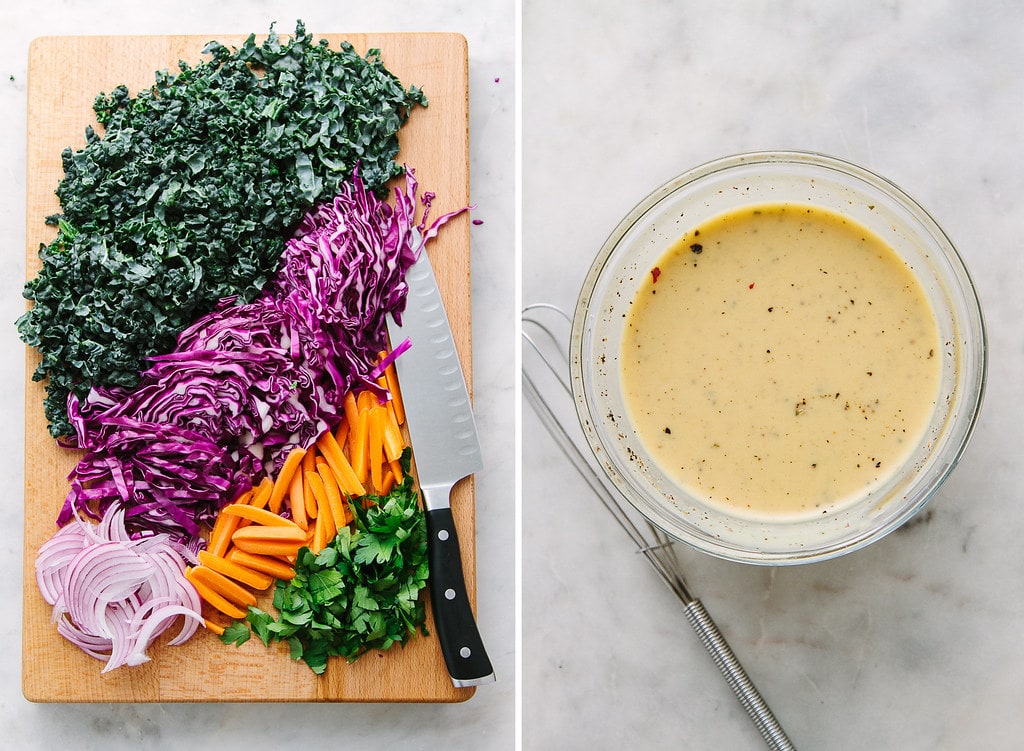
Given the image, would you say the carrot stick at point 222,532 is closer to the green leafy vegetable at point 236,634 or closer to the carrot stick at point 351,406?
the green leafy vegetable at point 236,634

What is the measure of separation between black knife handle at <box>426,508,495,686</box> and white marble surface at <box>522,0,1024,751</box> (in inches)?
9.4

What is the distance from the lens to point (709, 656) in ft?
4.45

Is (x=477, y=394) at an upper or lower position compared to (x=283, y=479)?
upper

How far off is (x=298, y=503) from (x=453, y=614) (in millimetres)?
338

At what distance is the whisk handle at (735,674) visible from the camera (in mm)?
1320

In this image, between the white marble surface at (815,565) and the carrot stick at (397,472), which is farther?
the carrot stick at (397,472)

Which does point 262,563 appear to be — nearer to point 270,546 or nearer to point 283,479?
point 270,546

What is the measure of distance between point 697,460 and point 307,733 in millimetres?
989

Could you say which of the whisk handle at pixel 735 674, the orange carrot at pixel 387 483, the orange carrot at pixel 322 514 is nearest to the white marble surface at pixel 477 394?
the orange carrot at pixel 387 483

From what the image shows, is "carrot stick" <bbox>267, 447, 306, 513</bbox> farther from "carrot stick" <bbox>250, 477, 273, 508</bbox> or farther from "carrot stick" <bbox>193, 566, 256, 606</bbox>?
"carrot stick" <bbox>193, 566, 256, 606</bbox>

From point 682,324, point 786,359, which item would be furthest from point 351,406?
point 786,359

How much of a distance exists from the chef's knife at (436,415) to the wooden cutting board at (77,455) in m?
0.04

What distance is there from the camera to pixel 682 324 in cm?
127

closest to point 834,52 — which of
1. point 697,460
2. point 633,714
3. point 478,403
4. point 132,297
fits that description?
point 697,460
